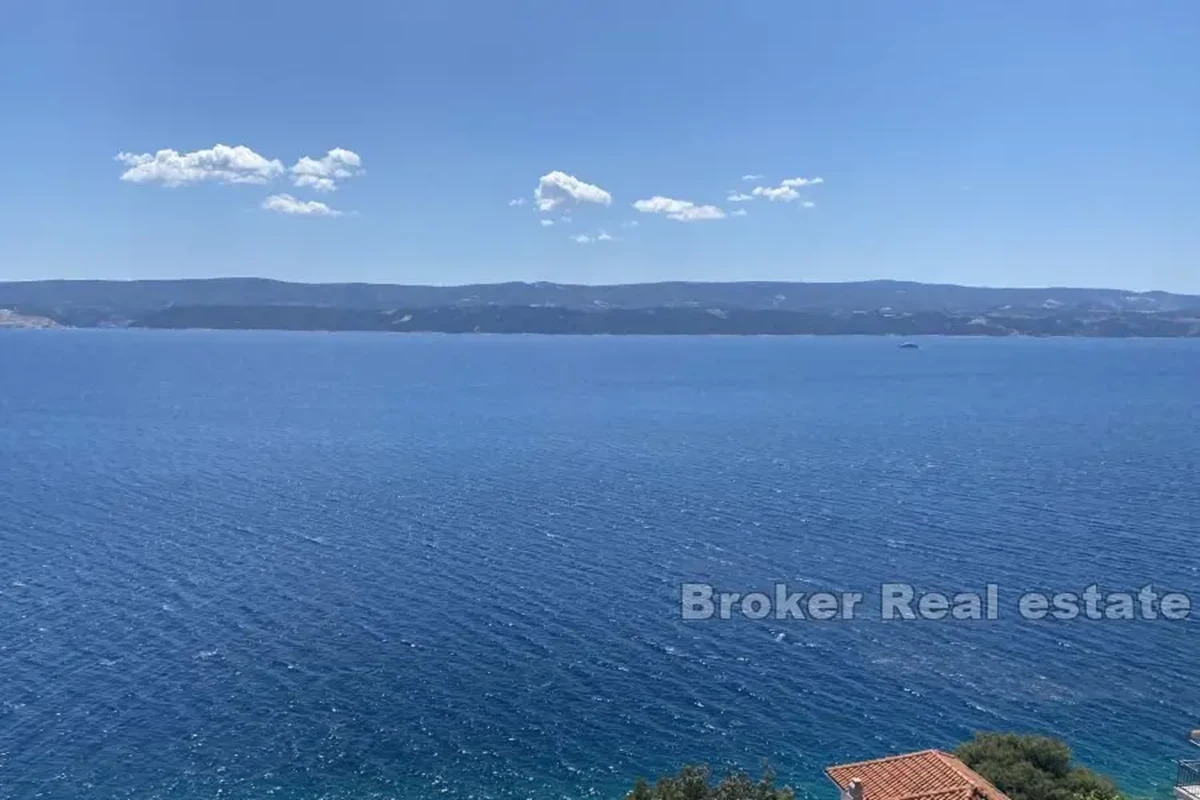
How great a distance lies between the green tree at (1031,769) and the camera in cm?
2614

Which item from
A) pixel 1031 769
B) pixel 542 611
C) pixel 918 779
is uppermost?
pixel 918 779

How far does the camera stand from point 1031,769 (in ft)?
87.4

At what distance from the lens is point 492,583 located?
5016 centimetres

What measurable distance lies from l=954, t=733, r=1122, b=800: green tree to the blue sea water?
5.93 meters

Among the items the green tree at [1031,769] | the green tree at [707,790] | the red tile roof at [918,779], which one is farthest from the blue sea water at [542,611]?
the green tree at [707,790]

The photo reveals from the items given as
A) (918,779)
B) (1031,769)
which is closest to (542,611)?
(1031,769)

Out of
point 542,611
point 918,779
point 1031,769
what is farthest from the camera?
point 542,611

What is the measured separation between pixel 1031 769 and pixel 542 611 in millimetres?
24253

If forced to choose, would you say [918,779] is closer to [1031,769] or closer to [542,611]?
[1031,769]

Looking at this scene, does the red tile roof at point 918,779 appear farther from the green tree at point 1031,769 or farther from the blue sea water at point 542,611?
the blue sea water at point 542,611

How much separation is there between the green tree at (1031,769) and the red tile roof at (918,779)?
108cm

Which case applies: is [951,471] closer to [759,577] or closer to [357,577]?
[759,577]

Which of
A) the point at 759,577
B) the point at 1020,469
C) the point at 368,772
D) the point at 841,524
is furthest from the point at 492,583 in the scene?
the point at 1020,469

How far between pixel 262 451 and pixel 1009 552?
2594 inches
